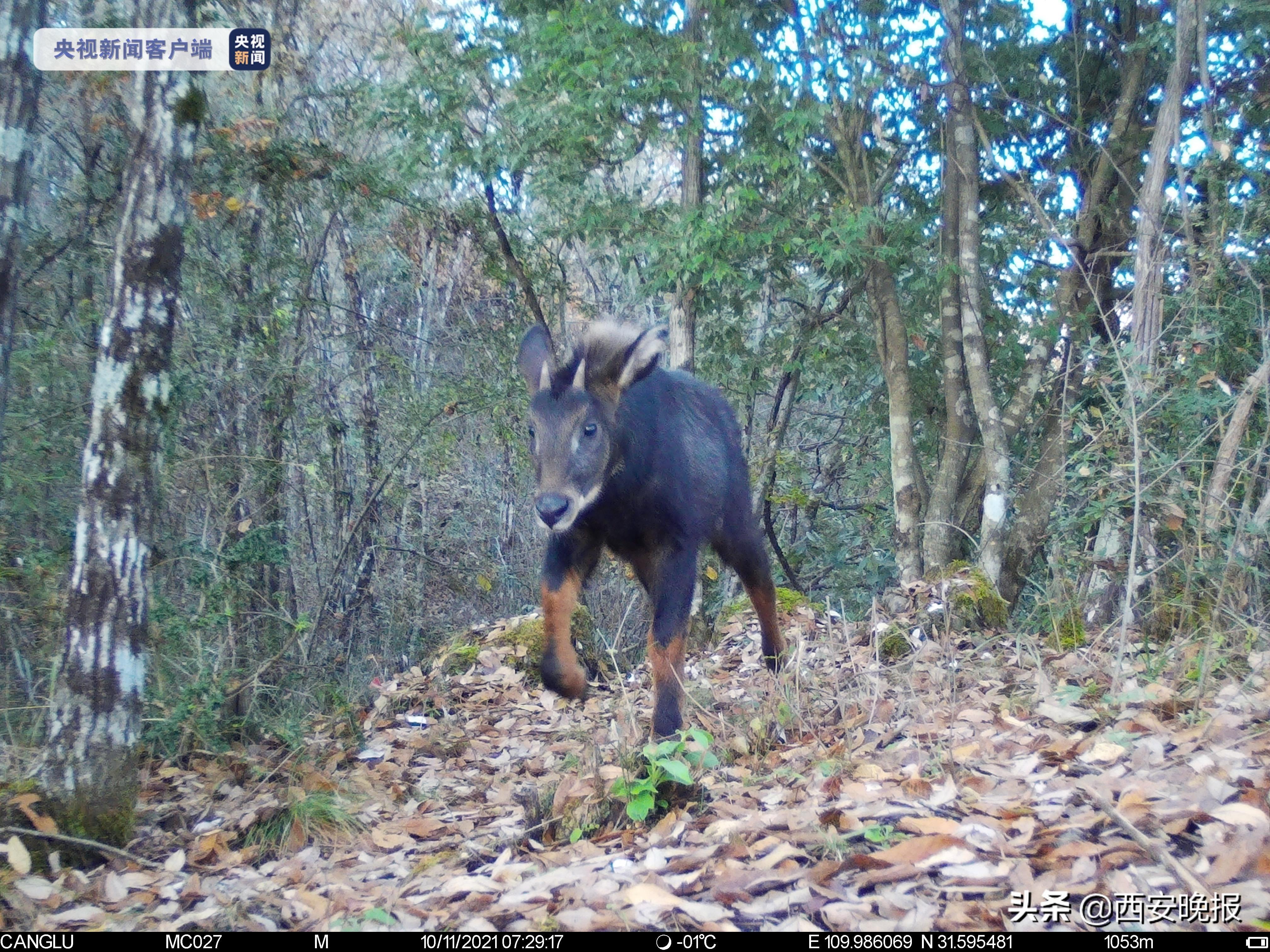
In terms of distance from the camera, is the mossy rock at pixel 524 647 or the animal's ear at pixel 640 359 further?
the mossy rock at pixel 524 647

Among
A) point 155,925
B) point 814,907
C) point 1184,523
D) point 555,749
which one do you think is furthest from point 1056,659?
point 155,925

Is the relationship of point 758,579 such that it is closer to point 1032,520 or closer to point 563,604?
point 563,604

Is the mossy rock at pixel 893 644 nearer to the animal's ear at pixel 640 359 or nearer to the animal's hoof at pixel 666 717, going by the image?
the animal's hoof at pixel 666 717

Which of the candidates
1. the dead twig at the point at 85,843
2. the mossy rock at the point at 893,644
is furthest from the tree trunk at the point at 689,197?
the dead twig at the point at 85,843

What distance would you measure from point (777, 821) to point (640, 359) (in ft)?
8.85

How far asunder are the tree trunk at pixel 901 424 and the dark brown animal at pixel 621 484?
142 inches

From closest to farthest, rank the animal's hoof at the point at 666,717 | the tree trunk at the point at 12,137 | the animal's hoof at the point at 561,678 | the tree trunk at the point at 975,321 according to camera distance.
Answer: the tree trunk at the point at 12,137 → the animal's hoof at the point at 666,717 → the animal's hoof at the point at 561,678 → the tree trunk at the point at 975,321

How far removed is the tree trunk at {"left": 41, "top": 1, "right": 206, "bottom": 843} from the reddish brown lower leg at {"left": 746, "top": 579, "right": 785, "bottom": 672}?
4157mm

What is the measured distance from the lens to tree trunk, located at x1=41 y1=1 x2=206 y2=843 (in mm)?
4262

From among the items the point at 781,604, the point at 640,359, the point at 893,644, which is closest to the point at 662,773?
the point at 640,359

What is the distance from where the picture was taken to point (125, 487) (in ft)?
14.4

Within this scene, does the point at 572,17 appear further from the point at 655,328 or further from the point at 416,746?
the point at 416,746

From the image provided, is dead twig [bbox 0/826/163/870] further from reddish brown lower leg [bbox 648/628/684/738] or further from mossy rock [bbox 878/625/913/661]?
mossy rock [bbox 878/625/913/661]
